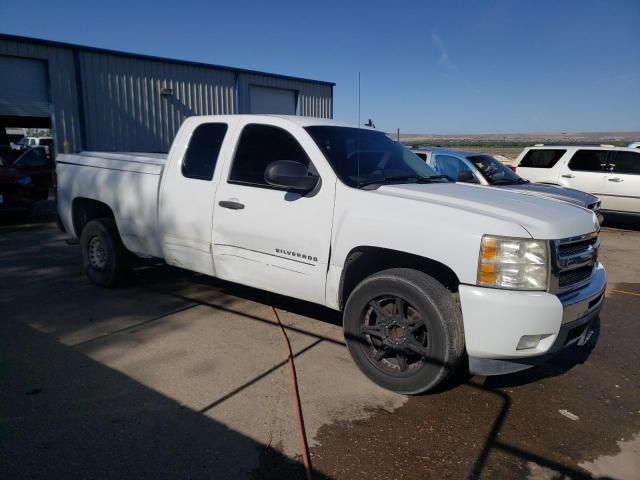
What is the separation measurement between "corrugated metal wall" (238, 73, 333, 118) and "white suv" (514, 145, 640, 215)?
10.3 m

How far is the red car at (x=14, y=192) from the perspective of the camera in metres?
10.4

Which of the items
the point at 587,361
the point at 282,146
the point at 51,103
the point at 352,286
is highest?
the point at 51,103

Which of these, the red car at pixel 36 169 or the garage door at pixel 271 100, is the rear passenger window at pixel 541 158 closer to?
the garage door at pixel 271 100

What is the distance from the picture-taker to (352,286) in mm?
3965

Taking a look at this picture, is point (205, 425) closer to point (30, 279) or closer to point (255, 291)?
point (255, 291)

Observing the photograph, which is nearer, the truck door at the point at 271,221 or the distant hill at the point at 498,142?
the truck door at the point at 271,221

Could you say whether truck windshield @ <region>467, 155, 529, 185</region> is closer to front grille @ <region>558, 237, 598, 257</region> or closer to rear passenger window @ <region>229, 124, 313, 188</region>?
front grille @ <region>558, 237, 598, 257</region>

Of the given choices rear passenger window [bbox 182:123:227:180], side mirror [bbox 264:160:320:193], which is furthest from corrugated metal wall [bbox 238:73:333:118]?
side mirror [bbox 264:160:320:193]

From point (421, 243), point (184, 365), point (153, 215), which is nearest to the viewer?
point (421, 243)

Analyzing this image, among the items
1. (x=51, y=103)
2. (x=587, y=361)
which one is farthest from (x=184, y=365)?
(x=51, y=103)

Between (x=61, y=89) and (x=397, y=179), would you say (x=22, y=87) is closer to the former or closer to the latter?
(x=61, y=89)

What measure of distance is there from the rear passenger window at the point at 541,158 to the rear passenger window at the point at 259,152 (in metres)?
10.2

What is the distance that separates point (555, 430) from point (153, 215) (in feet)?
13.2

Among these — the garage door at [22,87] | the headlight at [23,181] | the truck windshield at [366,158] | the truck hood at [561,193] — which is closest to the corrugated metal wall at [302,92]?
the garage door at [22,87]
